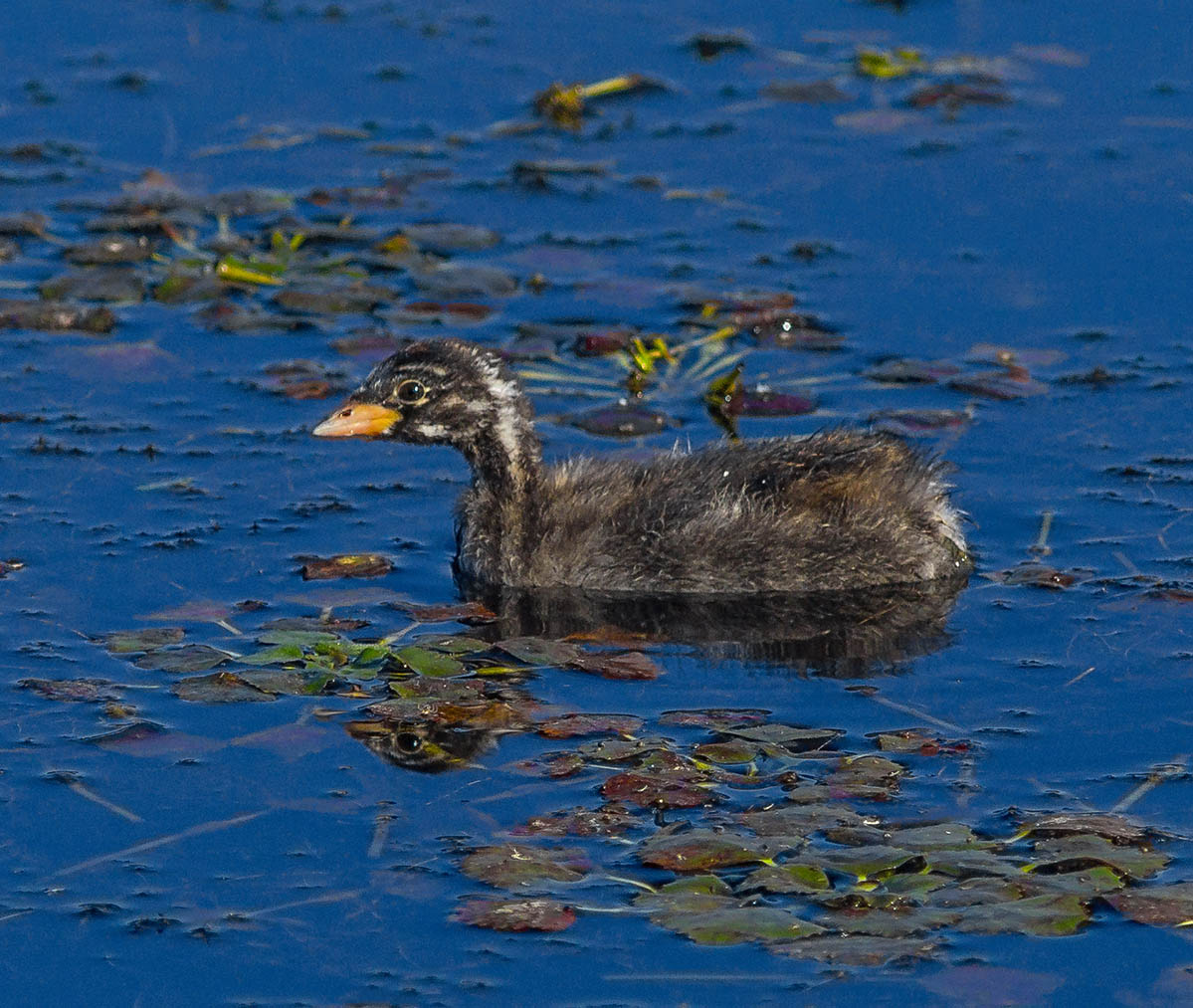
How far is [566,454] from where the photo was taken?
12789 millimetres

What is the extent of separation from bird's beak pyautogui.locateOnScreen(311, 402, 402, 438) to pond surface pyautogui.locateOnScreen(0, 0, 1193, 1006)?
0.46m

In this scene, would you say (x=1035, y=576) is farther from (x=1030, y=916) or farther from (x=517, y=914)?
(x=517, y=914)

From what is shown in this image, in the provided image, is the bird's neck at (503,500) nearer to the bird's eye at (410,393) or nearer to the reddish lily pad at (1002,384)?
the bird's eye at (410,393)

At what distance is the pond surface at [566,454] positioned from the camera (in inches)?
320

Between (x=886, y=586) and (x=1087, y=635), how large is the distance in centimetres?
110

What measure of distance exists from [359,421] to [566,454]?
4.58ft

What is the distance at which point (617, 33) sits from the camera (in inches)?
718

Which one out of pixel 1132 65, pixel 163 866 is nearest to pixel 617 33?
pixel 1132 65

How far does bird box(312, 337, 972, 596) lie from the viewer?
11242 mm

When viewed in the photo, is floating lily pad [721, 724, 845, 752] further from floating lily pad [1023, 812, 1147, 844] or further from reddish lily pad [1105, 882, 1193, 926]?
reddish lily pad [1105, 882, 1193, 926]

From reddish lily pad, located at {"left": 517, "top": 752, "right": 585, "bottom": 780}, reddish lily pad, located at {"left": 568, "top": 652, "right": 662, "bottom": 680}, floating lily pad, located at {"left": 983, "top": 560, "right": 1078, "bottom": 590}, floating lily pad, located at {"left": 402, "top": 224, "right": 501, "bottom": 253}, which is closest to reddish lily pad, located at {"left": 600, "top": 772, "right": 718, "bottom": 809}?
reddish lily pad, located at {"left": 517, "top": 752, "right": 585, "bottom": 780}

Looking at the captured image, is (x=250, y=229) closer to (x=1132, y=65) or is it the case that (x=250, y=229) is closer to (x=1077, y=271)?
(x=1077, y=271)

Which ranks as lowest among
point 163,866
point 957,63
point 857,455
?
point 163,866

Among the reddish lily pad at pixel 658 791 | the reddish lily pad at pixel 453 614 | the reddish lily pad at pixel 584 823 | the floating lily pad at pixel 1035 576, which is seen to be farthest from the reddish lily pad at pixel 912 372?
the reddish lily pad at pixel 584 823
